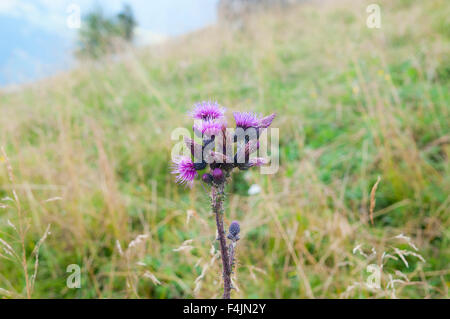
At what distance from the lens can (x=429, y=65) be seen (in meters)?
3.99

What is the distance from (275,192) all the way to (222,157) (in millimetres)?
1965

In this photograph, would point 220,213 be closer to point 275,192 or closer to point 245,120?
point 245,120

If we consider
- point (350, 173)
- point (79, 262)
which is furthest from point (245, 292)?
point (350, 173)

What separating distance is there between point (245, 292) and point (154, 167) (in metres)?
1.90

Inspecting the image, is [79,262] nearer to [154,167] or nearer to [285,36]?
[154,167]

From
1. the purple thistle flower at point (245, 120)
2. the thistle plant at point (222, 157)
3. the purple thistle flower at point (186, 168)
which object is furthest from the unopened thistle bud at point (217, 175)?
the purple thistle flower at point (245, 120)

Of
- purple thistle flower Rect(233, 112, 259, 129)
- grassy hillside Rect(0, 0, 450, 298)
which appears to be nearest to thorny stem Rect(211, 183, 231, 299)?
grassy hillside Rect(0, 0, 450, 298)

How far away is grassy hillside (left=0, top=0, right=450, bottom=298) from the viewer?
201 centimetres

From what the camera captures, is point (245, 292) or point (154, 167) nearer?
point (245, 292)

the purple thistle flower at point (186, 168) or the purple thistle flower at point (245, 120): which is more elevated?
the purple thistle flower at point (245, 120)

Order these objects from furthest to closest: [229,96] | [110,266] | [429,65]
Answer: [229,96] → [429,65] → [110,266]

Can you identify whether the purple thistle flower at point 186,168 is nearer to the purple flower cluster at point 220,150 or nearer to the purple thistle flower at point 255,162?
the purple flower cluster at point 220,150

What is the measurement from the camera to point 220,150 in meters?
1.05

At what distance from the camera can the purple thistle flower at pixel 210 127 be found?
1.05 meters
